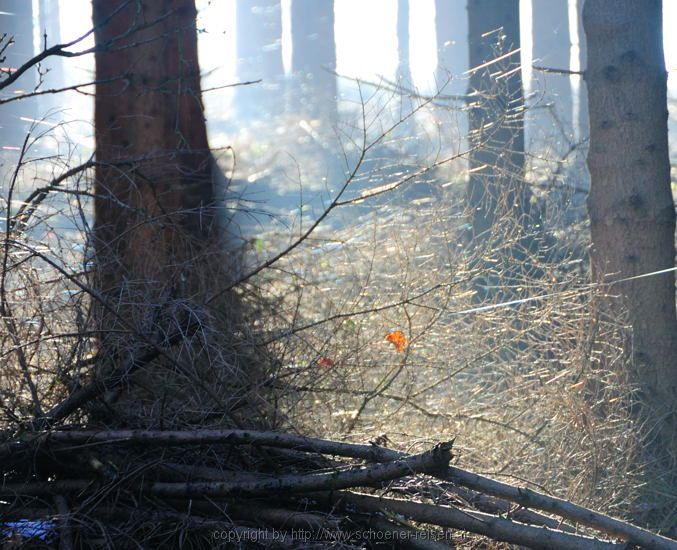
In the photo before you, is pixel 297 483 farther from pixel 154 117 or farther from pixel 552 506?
pixel 154 117

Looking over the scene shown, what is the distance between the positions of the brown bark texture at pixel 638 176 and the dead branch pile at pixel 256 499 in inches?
80.2

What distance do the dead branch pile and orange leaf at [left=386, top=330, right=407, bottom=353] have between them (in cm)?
124

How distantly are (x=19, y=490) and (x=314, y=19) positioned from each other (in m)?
24.1

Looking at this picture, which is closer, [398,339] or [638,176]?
[398,339]

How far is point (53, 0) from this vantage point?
11.8 m

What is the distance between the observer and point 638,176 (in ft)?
15.7

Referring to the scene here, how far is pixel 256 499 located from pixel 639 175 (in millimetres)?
3019

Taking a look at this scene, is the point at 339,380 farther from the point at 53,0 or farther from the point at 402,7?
the point at 402,7

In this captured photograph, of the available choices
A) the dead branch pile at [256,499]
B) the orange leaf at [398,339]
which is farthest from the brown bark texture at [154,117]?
the dead branch pile at [256,499]

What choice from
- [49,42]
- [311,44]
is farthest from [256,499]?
[311,44]

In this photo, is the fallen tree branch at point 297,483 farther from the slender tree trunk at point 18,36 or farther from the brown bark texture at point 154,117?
the slender tree trunk at point 18,36

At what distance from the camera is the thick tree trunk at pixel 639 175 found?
4.75 metres

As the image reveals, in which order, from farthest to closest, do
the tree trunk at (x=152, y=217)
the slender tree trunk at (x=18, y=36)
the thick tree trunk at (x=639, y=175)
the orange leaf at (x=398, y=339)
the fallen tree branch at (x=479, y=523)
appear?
the slender tree trunk at (x=18, y=36), the thick tree trunk at (x=639, y=175), the orange leaf at (x=398, y=339), the tree trunk at (x=152, y=217), the fallen tree branch at (x=479, y=523)

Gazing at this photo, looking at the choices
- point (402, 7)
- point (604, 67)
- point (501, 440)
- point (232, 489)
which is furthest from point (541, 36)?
point (232, 489)
